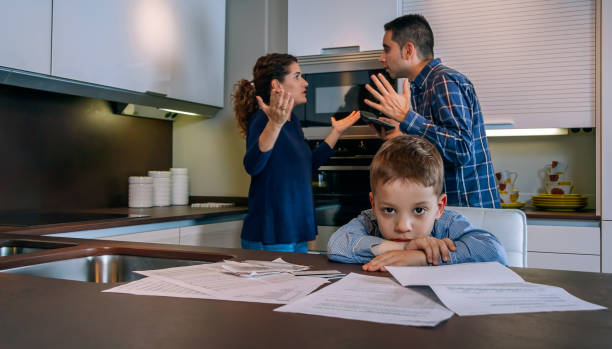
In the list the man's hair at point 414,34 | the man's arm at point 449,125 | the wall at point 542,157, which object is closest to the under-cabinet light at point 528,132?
the wall at point 542,157

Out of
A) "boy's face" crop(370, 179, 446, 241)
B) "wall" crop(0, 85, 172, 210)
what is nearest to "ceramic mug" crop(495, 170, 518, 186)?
"boy's face" crop(370, 179, 446, 241)

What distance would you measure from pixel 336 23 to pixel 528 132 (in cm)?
125

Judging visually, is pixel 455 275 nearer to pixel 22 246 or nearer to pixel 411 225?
pixel 411 225

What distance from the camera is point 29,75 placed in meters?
1.97

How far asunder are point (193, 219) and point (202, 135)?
97cm

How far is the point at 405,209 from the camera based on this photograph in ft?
3.51

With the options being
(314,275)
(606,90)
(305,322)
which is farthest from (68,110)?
(606,90)

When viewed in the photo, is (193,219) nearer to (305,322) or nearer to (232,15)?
(232,15)

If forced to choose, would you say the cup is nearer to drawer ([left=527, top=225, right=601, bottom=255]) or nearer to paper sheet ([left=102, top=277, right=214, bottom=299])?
drawer ([left=527, top=225, right=601, bottom=255])

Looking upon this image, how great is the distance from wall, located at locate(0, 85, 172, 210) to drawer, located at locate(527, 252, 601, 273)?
228 centimetres

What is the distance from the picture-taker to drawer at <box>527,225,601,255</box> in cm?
229

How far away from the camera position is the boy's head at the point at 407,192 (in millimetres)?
1062

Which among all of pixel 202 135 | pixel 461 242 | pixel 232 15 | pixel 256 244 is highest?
pixel 232 15

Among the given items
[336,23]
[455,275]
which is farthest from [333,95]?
[455,275]
